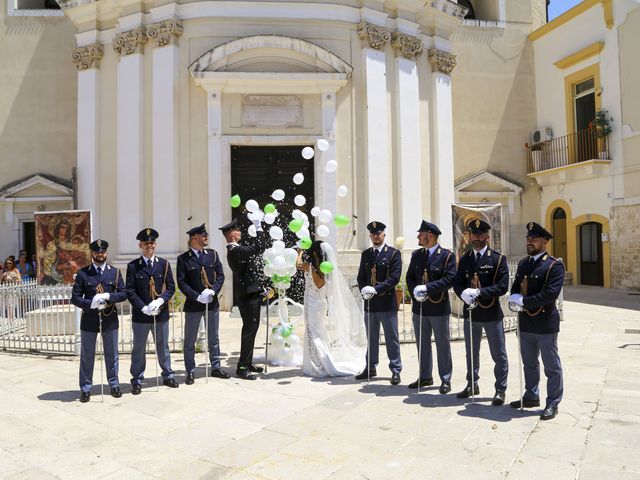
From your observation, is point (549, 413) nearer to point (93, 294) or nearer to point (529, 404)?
point (529, 404)

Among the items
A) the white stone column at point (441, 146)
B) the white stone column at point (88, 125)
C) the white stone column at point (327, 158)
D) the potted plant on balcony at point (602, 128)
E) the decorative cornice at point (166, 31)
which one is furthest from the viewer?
the potted plant on balcony at point (602, 128)

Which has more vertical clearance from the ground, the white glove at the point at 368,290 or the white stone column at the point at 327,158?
the white stone column at the point at 327,158

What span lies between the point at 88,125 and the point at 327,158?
638 centimetres

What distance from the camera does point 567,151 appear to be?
19.1 metres

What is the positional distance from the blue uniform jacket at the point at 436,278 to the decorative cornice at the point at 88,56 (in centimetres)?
1144

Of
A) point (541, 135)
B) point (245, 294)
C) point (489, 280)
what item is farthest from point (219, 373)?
point (541, 135)

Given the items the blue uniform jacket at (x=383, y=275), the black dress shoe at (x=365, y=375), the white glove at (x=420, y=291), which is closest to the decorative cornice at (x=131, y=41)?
the blue uniform jacket at (x=383, y=275)

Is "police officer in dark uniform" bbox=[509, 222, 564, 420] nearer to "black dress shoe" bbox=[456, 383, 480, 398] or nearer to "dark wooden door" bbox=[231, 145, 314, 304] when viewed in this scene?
"black dress shoe" bbox=[456, 383, 480, 398]

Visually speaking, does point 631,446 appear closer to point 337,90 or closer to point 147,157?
point 337,90

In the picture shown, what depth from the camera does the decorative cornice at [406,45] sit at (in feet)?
46.0

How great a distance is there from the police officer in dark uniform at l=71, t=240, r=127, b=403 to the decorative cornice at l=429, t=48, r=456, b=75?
11.3 metres

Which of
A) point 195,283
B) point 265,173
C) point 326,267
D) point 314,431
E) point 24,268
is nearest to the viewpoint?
point 314,431

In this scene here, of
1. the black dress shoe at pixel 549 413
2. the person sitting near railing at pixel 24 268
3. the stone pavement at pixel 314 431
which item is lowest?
Result: the stone pavement at pixel 314 431

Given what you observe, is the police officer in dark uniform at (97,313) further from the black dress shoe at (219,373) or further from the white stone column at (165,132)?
the white stone column at (165,132)
